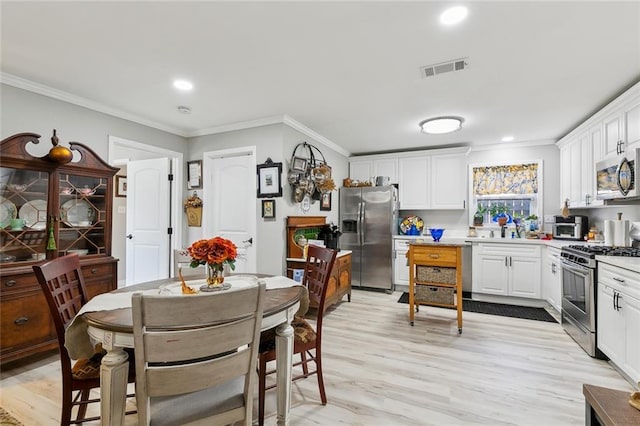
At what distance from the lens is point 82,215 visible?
120 inches

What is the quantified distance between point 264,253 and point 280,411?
2249mm

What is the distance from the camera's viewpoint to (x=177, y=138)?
4.23m

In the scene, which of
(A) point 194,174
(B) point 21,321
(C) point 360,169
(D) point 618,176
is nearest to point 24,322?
(B) point 21,321

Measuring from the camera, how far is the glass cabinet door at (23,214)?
2.51 meters

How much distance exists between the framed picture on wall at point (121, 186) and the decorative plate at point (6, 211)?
2254 mm

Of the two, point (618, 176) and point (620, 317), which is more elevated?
point (618, 176)

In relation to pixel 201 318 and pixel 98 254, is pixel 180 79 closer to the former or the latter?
pixel 98 254

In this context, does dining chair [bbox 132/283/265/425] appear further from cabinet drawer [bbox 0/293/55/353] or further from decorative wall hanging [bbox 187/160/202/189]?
decorative wall hanging [bbox 187/160/202/189]

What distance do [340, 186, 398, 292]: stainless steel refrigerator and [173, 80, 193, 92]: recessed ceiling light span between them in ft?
10.3

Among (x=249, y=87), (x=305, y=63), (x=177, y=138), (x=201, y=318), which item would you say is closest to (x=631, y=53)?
(x=305, y=63)

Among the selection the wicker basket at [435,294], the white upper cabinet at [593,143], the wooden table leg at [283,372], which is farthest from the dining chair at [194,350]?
the white upper cabinet at [593,143]

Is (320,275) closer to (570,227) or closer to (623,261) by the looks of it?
(623,261)

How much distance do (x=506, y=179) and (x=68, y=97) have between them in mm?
5980

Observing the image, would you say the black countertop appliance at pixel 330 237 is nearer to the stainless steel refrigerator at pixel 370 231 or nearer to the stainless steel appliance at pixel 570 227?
the stainless steel refrigerator at pixel 370 231
